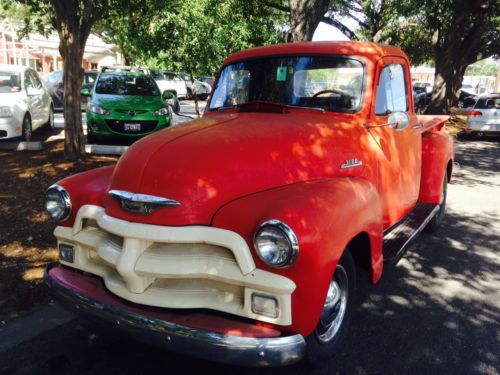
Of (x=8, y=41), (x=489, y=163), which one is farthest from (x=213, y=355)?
(x=8, y=41)

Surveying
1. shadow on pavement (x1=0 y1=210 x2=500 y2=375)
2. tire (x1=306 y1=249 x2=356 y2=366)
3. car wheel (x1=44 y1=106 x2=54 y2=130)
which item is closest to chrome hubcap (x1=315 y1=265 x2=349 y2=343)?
tire (x1=306 y1=249 x2=356 y2=366)

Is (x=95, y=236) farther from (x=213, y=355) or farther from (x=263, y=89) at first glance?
(x=263, y=89)

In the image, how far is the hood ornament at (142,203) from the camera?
266 centimetres

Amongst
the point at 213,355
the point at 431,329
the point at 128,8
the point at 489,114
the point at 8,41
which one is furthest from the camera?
the point at 8,41

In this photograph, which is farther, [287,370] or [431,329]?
[431,329]

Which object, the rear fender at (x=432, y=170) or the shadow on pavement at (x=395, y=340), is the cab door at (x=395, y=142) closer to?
the rear fender at (x=432, y=170)

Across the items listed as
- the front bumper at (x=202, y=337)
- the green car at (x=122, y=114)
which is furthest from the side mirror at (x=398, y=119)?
the green car at (x=122, y=114)

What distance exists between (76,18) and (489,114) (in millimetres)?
12840

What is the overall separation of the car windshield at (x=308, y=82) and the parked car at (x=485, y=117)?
13.1 meters

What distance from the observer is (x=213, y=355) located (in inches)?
93.7

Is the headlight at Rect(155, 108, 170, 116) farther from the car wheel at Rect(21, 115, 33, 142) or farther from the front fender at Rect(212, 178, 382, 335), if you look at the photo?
the front fender at Rect(212, 178, 382, 335)

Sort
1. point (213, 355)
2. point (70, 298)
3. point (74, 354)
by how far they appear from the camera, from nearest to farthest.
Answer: point (213, 355) → point (70, 298) → point (74, 354)

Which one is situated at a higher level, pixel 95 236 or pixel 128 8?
pixel 128 8

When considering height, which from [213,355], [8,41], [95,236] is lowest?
[213,355]
